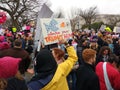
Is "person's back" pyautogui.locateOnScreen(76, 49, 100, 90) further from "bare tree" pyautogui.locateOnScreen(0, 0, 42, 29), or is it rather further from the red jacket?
"bare tree" pyautogui.locateOnScreen(0, 0, 42, 29)

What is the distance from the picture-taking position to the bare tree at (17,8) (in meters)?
40.3

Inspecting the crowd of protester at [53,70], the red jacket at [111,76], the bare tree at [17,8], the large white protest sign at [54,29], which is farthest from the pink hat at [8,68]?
the bare tree at [17,8]

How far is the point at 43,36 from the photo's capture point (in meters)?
6.25

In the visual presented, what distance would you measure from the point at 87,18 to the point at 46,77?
75.0 meters

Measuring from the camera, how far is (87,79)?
16.8 ft

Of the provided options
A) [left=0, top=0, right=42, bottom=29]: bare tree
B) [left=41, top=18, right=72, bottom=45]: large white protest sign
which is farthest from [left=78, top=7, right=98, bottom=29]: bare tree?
[left=41, top=18, right=72, bottom=45]: large white protest sign

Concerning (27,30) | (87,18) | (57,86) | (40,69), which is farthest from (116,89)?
(87,18)

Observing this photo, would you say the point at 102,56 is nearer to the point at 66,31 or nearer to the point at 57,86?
the point at 66,31

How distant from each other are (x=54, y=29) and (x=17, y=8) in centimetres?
3467

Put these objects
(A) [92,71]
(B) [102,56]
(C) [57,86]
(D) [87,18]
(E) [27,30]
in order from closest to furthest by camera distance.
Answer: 1. (C) [57,86]
2. (A) [92,71]
3. (B) [102,56]
4. (E) [27,30]
5. (D) [87,18]

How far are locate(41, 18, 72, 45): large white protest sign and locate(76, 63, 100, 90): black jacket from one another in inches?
46.5

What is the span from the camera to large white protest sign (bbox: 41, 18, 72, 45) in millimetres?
6273

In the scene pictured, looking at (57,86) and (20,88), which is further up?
(20,88)

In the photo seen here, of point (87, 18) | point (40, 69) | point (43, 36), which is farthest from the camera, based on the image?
point (87, 18)
